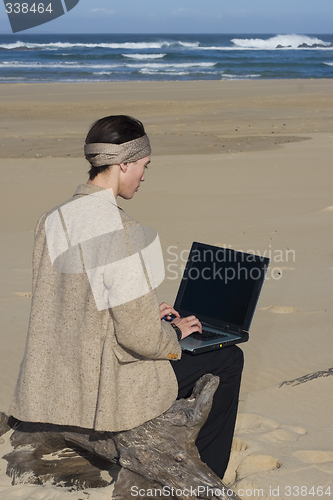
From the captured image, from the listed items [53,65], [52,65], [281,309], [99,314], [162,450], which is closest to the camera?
[99,314]

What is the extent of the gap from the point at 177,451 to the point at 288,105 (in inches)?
842

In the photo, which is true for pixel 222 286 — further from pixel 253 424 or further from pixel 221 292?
pixel 253 424

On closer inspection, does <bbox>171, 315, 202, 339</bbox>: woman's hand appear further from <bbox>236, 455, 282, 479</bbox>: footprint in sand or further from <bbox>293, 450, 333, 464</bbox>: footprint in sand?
<bbox>293, 450, 333, 464</bbox>: footprint in sand

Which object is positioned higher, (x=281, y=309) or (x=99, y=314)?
(x=99, y=314)

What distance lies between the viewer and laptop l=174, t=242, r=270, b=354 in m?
3.15

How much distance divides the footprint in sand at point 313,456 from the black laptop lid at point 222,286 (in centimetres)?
78

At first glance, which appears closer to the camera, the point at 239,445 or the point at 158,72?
the point at 239,445

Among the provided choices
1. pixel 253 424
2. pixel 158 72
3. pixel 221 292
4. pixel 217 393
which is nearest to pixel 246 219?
pixel 253 424

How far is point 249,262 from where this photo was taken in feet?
10.5

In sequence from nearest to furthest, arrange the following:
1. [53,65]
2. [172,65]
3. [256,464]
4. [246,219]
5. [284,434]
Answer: [256,464] < [284,434] < [246,219] < [53,65] < [172,65]

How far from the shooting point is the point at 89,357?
2441 mm

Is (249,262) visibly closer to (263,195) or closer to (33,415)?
(33,415)

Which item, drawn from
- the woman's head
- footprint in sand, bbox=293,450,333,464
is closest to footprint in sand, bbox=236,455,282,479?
footprint in sand, bbox=293,450,333,464

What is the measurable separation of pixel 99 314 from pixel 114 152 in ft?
2.26
